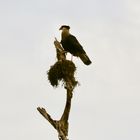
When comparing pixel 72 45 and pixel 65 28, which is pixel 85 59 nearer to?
pixel 72 45

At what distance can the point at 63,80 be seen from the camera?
22.6 m

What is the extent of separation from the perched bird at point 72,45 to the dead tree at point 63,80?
1259 millimetres

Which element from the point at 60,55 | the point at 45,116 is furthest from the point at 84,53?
the point at 45,116

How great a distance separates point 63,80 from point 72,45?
234 centimetres

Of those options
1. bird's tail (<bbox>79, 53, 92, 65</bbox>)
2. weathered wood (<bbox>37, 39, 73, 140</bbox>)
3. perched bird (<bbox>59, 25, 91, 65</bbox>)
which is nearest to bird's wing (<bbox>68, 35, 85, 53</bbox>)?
perched bird (<bbox>59, 25, 91, 65</bbox>)

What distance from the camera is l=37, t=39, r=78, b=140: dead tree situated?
2141cm

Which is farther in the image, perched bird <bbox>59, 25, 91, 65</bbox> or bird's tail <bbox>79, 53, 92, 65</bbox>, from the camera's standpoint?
perched bird <bbox>59, 25, 91, 65</bbox>

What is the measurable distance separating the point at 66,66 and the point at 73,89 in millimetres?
825

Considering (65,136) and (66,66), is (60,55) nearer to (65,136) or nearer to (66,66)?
(66,66)

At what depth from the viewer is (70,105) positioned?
21750mm

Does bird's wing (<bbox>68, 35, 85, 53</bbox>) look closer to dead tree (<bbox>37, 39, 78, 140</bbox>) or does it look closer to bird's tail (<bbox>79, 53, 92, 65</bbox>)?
bird's tail (<bbox>79, 53, 92, 65</bbox>)

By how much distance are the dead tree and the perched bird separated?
1.26 meters

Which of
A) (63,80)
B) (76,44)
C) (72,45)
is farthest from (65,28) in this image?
(63,80)

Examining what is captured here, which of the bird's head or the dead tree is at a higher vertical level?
the bird's head
